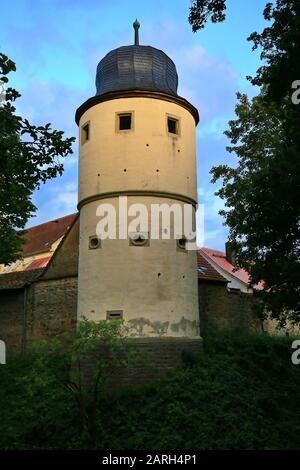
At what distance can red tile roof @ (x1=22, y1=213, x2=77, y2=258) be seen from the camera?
39.8 metres

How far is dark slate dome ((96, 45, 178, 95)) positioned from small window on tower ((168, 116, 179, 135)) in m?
0.88

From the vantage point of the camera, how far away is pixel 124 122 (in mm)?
15875

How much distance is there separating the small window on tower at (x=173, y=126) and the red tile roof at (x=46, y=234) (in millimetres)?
23471

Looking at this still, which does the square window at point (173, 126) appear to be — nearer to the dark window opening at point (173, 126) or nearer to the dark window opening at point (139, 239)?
the dark window opening at point (173, 126)

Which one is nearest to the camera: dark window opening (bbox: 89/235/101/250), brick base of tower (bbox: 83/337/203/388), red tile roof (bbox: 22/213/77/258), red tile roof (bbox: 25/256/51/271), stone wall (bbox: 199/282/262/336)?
brick base of tower (bbox: 83/337/203/388)

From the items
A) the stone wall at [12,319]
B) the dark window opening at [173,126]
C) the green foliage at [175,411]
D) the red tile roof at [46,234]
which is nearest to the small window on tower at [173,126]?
the dark window opening at [173,126]

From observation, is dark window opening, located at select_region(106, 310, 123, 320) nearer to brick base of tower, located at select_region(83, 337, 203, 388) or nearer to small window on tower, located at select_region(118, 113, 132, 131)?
brick base of tower, located at select_region(83, 337, 203, 388)

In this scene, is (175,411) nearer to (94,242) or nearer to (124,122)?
(94,242)

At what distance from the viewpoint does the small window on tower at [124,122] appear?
15.8 metres

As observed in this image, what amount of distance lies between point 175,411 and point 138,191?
589 cm

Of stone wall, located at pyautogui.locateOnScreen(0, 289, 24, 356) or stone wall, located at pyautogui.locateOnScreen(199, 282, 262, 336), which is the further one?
stone wall, located at pyautogui.locateOnScreen(0, 289, 24, 356)

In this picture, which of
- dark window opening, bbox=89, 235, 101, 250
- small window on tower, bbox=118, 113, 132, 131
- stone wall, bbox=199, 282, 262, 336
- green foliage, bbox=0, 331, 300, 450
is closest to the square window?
small window on tower, bbox=118, 113, 132, 131

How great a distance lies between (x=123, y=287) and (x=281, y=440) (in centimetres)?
530

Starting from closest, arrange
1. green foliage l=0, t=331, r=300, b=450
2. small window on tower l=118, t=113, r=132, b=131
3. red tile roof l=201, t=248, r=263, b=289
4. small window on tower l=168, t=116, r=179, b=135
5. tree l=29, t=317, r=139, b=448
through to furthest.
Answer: green foliage l=0, t=331, r=300, b=450 < tree l=29, t=317, r=139, b=448 < small window on tower l=118, t=113, r=132, b=131 < small window on tower l=168, t=116, r=179, b=135 < red tile roof l=201, t=248, r=263, b=289
